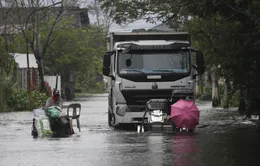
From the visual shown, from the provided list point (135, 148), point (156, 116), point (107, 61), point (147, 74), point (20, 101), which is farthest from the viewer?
point (20, 101)

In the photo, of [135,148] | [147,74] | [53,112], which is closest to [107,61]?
[147,74]

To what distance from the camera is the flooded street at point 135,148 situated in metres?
14.5

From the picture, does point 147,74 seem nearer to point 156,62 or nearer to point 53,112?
point 156,62

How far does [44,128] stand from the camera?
21625 mm

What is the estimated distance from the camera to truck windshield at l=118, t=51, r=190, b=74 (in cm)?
2386

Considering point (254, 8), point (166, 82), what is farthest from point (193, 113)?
point (254, 8)

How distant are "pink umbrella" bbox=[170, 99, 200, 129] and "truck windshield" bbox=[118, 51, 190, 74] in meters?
2.16

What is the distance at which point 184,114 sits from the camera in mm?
21844

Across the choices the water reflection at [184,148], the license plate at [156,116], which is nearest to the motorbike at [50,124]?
the license plate at [156,116]

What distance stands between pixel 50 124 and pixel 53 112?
383 mm

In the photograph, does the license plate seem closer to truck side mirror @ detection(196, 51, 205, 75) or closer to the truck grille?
the truck grille

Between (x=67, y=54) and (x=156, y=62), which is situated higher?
(x=67, y=54)

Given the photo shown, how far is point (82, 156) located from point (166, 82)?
28.4 ft

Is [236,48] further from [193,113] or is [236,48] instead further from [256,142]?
[256,142]
